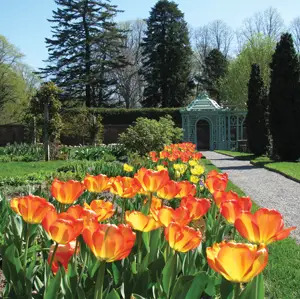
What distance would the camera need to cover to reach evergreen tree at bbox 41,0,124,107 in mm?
39000

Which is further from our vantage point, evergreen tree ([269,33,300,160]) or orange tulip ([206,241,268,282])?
evergreen tree ([269,33,300,160])

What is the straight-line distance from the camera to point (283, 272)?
376cm

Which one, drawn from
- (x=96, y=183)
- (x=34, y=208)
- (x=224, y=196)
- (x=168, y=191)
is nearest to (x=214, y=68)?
(x=96, y=183)

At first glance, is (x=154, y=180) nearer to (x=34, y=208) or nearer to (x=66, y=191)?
(x=66, y=191)

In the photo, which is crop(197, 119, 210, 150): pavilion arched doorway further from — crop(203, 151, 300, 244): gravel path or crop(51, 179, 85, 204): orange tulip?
crop(51, 179, 85, 204): orange tulip

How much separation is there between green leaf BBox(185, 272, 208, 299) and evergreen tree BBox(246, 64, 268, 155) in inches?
835

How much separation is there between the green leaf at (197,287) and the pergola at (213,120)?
1111 inches

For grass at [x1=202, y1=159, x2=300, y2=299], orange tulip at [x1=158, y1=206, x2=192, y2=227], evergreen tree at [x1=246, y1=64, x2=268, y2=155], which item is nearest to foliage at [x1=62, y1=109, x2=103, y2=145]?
evergreen tree at [x1=246, y1=64, x2=268, y2=155]

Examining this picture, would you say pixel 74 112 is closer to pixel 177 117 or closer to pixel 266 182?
pixel 177 117

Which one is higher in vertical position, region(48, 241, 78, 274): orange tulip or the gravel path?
region(48, 241, 78, 274): orange tulip

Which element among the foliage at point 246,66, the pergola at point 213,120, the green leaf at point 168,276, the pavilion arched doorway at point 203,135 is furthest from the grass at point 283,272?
the foliage at point 246,66

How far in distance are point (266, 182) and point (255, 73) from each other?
12950 mm

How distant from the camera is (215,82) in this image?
1762 inches

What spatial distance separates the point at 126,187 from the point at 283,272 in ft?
6.59
